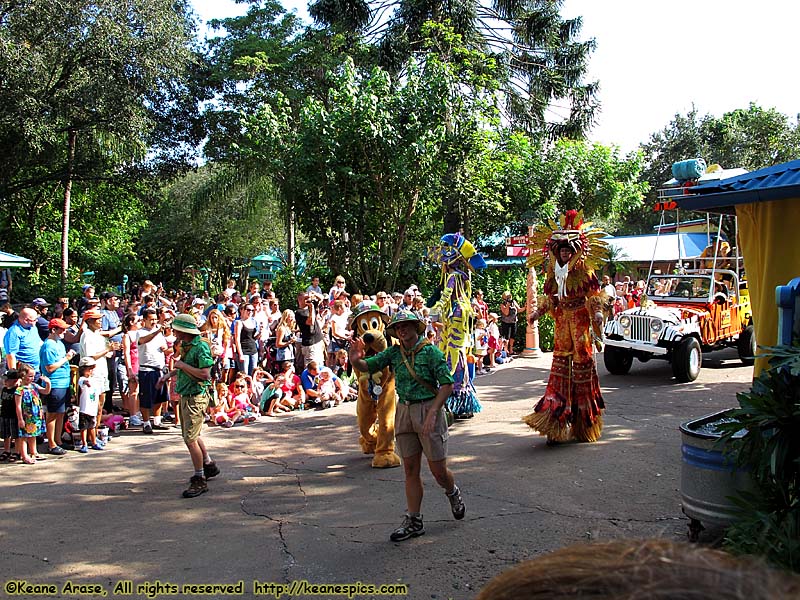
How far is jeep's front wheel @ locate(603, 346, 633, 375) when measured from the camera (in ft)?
41.8

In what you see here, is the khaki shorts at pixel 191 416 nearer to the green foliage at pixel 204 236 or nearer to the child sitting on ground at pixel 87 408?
the child sitting on ground at pixel 87 408

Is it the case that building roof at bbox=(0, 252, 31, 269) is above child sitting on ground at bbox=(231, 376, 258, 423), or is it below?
above

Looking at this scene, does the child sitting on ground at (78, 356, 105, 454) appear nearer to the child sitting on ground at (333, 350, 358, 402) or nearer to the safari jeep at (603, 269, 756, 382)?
the child sitting on ground at (333, 350, 358, 402)

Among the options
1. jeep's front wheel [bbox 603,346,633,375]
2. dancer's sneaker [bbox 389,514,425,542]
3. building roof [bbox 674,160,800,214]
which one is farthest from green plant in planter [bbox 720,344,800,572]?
jeep's front wheel [bbox 603,346,633,375]

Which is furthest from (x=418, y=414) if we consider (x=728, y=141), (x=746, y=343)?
(x=728, y=141)

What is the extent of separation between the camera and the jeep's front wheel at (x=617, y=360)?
1273 cm

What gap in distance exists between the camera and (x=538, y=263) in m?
8.06

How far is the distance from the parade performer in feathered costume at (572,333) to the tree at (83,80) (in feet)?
47.9

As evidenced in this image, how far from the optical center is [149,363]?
9305 mm

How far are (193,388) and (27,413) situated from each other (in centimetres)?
249

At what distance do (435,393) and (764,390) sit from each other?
7.22ft

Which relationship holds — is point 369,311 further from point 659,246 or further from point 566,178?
point 659,246

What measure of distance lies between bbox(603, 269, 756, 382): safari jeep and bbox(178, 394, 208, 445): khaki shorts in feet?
27.0

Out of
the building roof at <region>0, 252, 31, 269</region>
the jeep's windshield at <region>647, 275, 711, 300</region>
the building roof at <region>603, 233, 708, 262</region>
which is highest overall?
the building roof at <region>603, 233, 708, 262</region>
